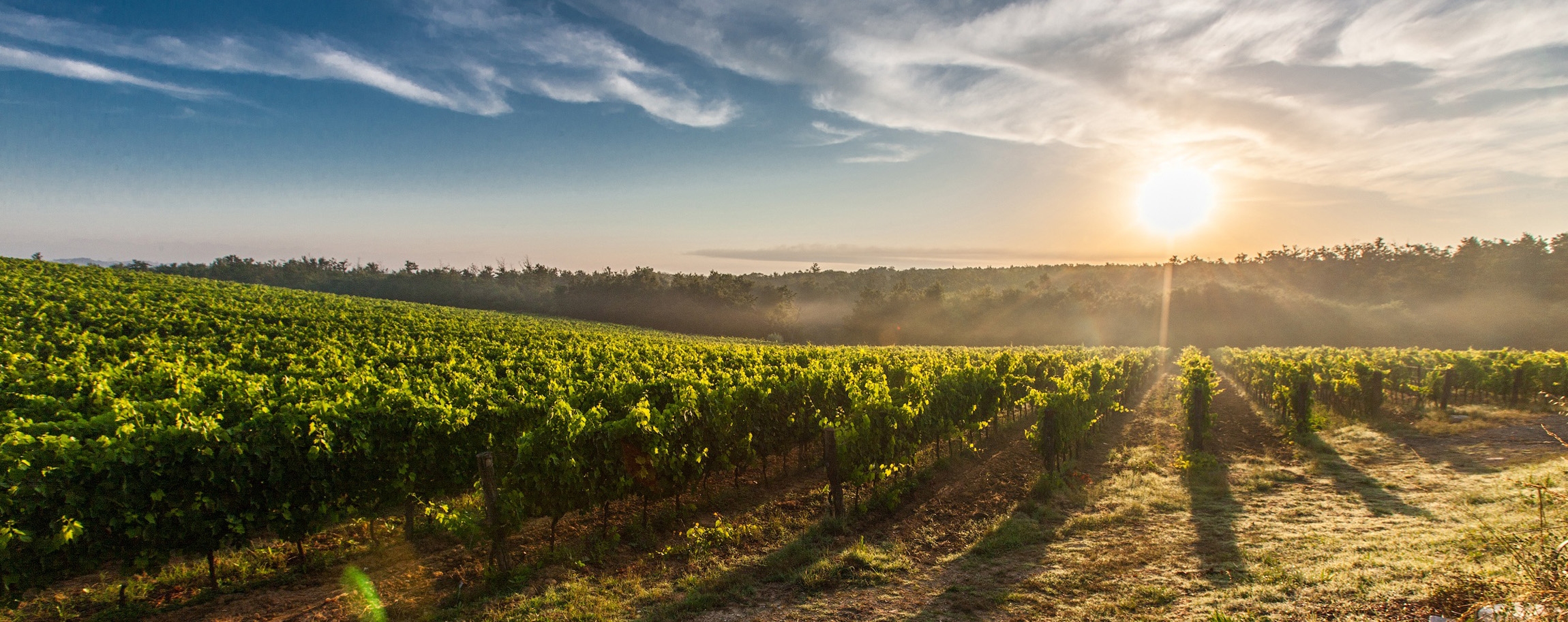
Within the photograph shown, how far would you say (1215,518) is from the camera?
894 cm

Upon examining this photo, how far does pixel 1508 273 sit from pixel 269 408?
341 feet

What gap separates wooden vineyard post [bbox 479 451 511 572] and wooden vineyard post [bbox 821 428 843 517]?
462cm

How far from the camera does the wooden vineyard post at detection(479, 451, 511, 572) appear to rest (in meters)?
6.92

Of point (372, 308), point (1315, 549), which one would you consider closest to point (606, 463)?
point (1315, 549)

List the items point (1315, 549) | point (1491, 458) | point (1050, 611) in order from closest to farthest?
point (1050, 611)
point (1315, 549)
point (1491, 458)

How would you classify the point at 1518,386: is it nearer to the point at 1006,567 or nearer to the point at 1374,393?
the point at 1374,393

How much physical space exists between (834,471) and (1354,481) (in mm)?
10217

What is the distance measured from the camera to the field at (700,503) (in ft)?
19.4


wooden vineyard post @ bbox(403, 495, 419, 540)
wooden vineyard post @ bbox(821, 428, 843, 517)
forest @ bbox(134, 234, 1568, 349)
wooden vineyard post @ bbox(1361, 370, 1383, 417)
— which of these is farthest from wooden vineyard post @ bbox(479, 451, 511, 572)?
forest @ bbox(134, 234, 1568, 349)

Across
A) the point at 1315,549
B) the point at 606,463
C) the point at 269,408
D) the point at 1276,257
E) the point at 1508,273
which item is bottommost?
the point at 1315,549

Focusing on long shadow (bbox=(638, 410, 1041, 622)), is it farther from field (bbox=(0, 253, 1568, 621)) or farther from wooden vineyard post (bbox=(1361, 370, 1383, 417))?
wooden vineyard post (bbox=(1361, 370, 1383, 417))

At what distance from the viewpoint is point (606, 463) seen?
7.98 m

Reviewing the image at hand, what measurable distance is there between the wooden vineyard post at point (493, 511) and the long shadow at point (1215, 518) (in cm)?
849

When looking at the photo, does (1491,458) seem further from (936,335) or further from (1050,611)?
(936,335)
